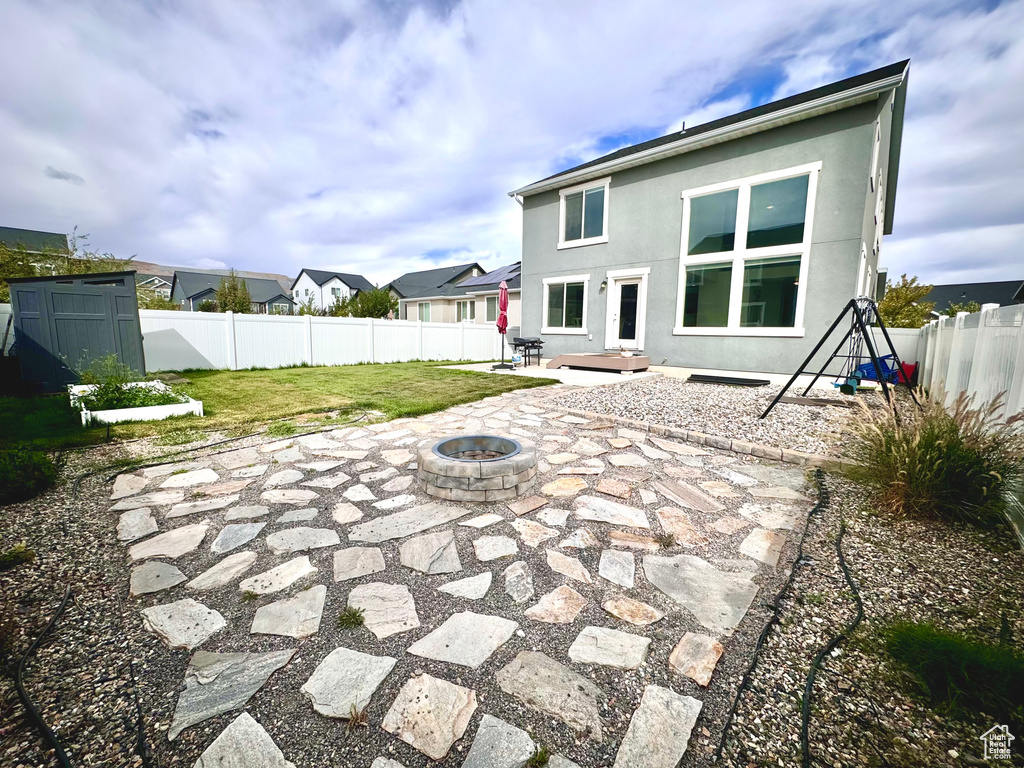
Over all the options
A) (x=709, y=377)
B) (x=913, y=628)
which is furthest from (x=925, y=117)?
(x=913, y=628)

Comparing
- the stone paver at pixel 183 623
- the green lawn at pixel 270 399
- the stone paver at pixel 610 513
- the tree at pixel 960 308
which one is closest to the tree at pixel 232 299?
the green lawn at pixel 270 399

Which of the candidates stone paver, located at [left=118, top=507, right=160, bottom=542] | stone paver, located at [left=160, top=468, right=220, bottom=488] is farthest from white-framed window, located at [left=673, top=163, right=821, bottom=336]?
stone paver, located at [left=118, top=507, right=160, bottom=542]

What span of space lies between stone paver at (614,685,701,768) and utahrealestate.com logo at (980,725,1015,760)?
850 mm

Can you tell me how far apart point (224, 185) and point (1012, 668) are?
67.8ft

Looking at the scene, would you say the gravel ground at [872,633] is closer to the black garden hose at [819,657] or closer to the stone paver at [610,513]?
the black garden hose at [819,657]

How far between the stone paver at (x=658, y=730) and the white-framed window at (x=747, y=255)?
9.31m

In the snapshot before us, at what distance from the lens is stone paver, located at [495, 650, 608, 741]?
1416 mm

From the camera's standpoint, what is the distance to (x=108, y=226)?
15078 mm

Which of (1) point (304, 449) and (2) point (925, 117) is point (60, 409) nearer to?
(1) point (304, 449)

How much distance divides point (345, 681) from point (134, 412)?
242 inches

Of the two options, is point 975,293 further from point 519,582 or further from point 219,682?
point 219,682

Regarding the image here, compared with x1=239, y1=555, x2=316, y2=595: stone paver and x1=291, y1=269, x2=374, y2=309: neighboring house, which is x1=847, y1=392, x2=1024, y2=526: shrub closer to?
x1=239, y1=555, x2=316, y2=595: stone paver

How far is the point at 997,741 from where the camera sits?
127cm

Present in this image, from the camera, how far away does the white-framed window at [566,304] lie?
40.3 feet
